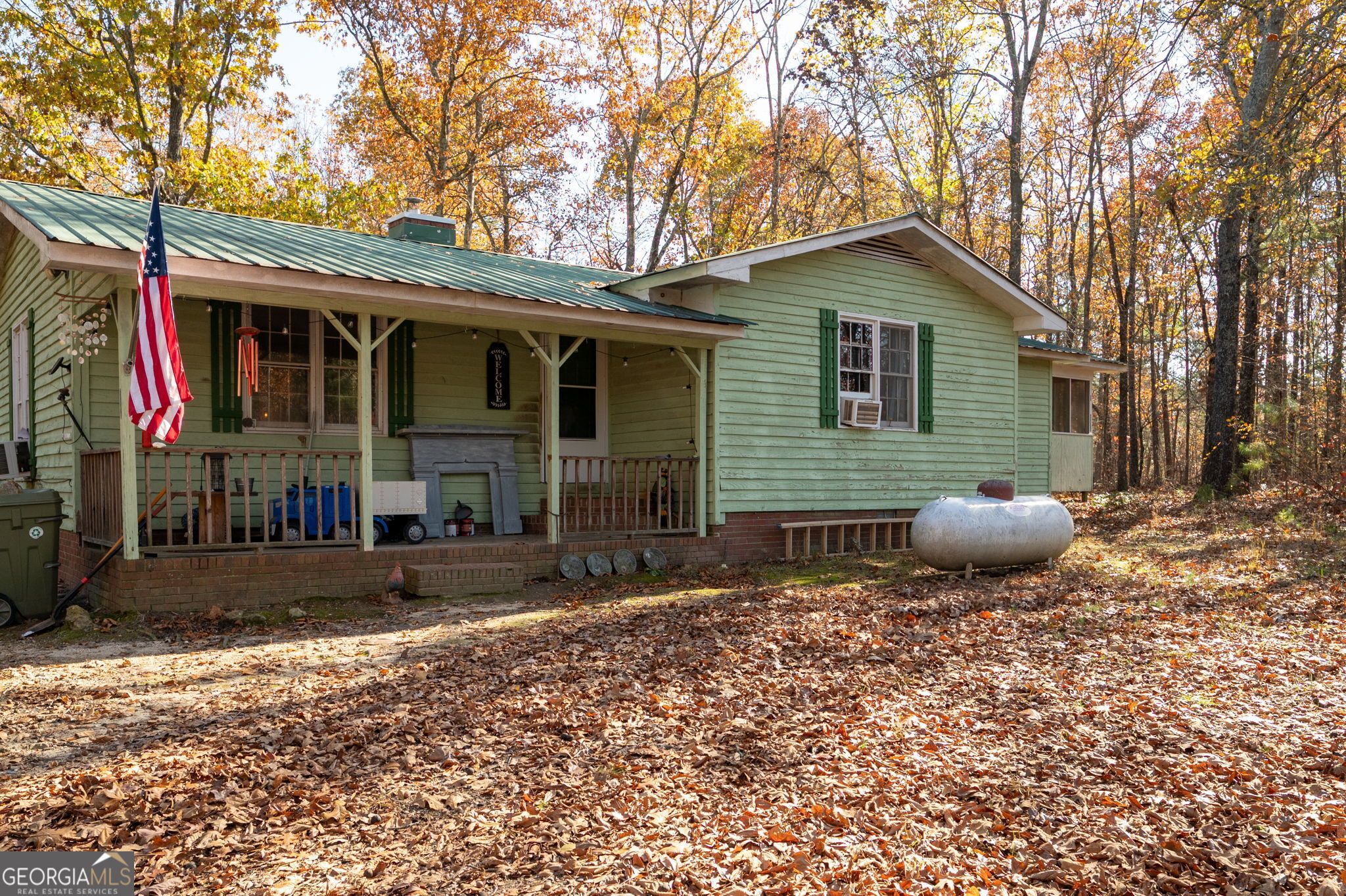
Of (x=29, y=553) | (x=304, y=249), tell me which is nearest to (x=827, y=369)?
(x=304, y=249)

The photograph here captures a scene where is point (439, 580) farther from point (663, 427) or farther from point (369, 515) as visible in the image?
point (663, 427)

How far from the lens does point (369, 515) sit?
8930 mm

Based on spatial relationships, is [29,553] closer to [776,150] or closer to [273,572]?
[273,572]

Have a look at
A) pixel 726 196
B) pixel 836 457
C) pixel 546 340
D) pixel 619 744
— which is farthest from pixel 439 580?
pixel 726 196

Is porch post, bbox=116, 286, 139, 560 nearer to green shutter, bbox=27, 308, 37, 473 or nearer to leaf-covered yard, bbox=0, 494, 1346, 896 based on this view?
leaf-covered yard, bbox=0, 494, 1346, 896

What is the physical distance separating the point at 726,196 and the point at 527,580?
2060cm

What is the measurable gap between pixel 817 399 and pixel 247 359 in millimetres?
6861

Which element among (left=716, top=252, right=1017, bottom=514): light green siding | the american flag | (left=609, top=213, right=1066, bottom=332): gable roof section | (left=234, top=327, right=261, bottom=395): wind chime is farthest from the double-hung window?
the american flag

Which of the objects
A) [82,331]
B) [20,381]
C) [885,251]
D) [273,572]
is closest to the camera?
[273,572]

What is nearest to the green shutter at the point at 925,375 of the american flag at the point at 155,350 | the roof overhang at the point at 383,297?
the roof overhang at the point at 383,297

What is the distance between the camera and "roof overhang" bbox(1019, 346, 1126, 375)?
15.9m

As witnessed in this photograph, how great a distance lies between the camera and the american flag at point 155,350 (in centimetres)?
693

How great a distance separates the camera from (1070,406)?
1756 cm

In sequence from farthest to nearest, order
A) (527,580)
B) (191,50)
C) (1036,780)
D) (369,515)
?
(191,50), (527,580), (369,515), (1036,780)
